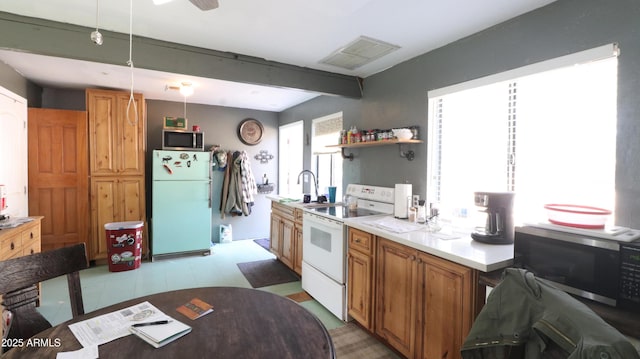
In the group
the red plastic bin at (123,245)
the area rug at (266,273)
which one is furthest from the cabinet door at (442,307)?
the red plastic bin at (123,245)

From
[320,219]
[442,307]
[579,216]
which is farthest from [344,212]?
[579,216]

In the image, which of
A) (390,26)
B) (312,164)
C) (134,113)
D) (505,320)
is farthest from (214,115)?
(505,320)

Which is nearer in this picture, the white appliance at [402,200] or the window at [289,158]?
the white appliance at [402,200]

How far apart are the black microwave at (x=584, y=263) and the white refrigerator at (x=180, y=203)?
157 inches

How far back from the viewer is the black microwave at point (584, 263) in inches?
47.1

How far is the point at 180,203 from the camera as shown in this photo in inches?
171

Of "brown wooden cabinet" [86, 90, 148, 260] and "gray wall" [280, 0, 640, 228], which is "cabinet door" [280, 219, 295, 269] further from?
Result: "brown wooden cabinet" [86, 90, 148, 260]

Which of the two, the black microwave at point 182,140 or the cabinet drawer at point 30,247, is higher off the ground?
the black microwave at point 182,140

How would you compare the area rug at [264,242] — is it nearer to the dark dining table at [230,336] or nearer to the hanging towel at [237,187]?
the hanging towel at [237,187]

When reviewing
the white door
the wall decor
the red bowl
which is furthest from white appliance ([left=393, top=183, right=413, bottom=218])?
the white door

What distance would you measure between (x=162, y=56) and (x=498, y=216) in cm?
284

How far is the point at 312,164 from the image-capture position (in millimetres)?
4727

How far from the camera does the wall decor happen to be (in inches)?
221

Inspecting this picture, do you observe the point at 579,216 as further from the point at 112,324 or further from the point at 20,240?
the point at 20,240
